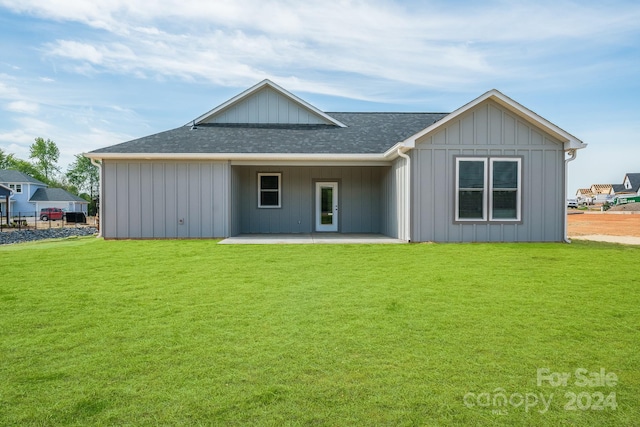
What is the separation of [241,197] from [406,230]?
6.36 meters

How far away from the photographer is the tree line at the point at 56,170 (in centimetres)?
6438

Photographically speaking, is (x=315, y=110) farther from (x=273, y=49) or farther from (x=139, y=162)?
(x=139, y=162)

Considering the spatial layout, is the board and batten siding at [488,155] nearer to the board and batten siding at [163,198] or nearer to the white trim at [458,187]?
the white trim at [458,187]

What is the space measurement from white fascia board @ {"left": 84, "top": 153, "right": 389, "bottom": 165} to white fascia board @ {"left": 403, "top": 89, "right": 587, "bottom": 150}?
1.94m

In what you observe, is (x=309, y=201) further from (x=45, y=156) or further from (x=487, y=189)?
(x=45, y=156)

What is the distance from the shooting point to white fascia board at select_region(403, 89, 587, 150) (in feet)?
35.7

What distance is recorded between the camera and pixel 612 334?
3.82 meters

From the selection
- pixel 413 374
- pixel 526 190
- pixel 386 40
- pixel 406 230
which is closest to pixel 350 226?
pixel 406 230

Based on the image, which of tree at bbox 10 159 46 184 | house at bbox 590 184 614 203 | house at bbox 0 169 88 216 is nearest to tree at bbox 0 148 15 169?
tree at bbox 10 159 46 184

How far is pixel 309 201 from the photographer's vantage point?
15.3m

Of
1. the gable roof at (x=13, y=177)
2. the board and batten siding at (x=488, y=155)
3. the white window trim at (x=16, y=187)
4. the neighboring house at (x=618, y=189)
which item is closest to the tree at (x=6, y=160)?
the gable roof at (x=13, y=177)

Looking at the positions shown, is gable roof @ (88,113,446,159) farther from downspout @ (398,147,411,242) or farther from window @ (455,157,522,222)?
window @ (455,157,522,222)

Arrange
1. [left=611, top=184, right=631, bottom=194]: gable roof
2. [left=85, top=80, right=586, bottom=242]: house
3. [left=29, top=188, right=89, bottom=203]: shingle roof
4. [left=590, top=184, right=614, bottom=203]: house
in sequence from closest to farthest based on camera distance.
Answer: [left=85, top=80, right=586, bottom=242]: house
[left=29, top=188, right=89, bottom=203]: shingle roof
[left=611, top=184, right=631, bottom=194]: gable roof
[left=590, top=184, right=614, bottom=203]: house

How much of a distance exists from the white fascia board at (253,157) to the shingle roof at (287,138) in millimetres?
228
